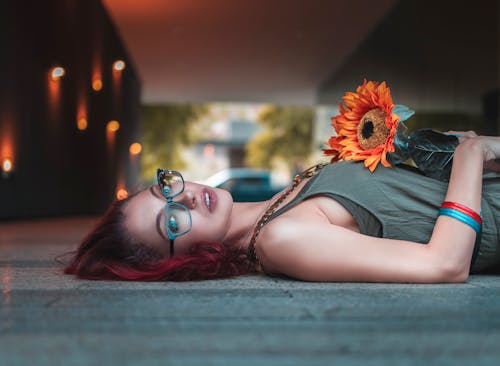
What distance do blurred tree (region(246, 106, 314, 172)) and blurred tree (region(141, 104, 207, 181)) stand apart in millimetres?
5937

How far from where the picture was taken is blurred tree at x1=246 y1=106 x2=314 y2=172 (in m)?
27.8

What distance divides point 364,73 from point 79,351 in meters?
11.9

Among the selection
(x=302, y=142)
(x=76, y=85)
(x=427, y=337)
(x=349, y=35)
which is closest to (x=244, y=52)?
→ (x=349, y=35)

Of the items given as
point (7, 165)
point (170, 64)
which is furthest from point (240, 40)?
point (7, 165)

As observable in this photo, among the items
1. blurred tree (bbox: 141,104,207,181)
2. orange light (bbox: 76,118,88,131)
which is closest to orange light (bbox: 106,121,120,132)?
orange light (bbox: 76,118,88,131)

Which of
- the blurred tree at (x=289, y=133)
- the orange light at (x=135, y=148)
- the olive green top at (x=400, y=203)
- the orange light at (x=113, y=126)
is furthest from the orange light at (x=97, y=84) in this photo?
the blurred tree at (x=289, y=133)

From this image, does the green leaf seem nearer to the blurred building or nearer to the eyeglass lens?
the eyeglass lens

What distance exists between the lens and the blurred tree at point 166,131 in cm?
2264

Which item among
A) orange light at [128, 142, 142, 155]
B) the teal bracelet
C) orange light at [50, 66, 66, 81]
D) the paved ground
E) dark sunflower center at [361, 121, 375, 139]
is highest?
orange light at [50, 66, 66, 81]

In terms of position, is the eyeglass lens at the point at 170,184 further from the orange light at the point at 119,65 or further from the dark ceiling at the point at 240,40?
the orange light at the point at 119,65

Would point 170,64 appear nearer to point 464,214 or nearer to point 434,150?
point 434,150

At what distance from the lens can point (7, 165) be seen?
8281mm

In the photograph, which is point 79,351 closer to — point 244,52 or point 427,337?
point 427,337

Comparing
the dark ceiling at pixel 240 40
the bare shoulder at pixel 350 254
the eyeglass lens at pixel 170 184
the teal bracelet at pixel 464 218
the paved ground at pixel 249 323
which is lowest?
the paved ground at pixel 249 323
